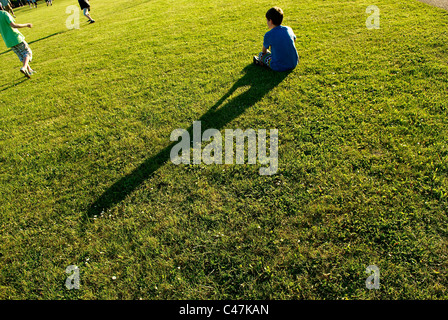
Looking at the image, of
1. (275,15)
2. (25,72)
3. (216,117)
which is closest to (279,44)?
(275,15)

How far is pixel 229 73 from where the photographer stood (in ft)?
21.4

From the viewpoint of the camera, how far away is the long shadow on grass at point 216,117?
3.95m

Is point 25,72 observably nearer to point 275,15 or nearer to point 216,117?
point 216,117

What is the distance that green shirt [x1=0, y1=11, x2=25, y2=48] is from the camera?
8.02 metres

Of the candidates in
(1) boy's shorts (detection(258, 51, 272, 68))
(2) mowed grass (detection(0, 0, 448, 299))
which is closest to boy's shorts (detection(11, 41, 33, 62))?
(2) mowed grass (detection(0, 0, 448, 299))

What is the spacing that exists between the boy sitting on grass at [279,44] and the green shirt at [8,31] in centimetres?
846

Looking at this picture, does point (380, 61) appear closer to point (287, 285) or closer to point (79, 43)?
point (287, 285)

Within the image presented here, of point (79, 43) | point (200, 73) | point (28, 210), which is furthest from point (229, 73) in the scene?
point (79, 43)

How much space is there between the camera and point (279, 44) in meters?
5.78

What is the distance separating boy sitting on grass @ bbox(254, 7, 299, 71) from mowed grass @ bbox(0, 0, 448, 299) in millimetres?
347

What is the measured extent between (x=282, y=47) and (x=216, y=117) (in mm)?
2440

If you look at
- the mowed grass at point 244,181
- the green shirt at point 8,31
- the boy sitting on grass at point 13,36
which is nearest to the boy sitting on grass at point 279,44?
the mowed grass at point 244,181

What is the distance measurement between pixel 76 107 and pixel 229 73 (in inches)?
164

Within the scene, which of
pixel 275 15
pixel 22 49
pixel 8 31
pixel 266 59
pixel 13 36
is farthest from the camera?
pixel 22 49
